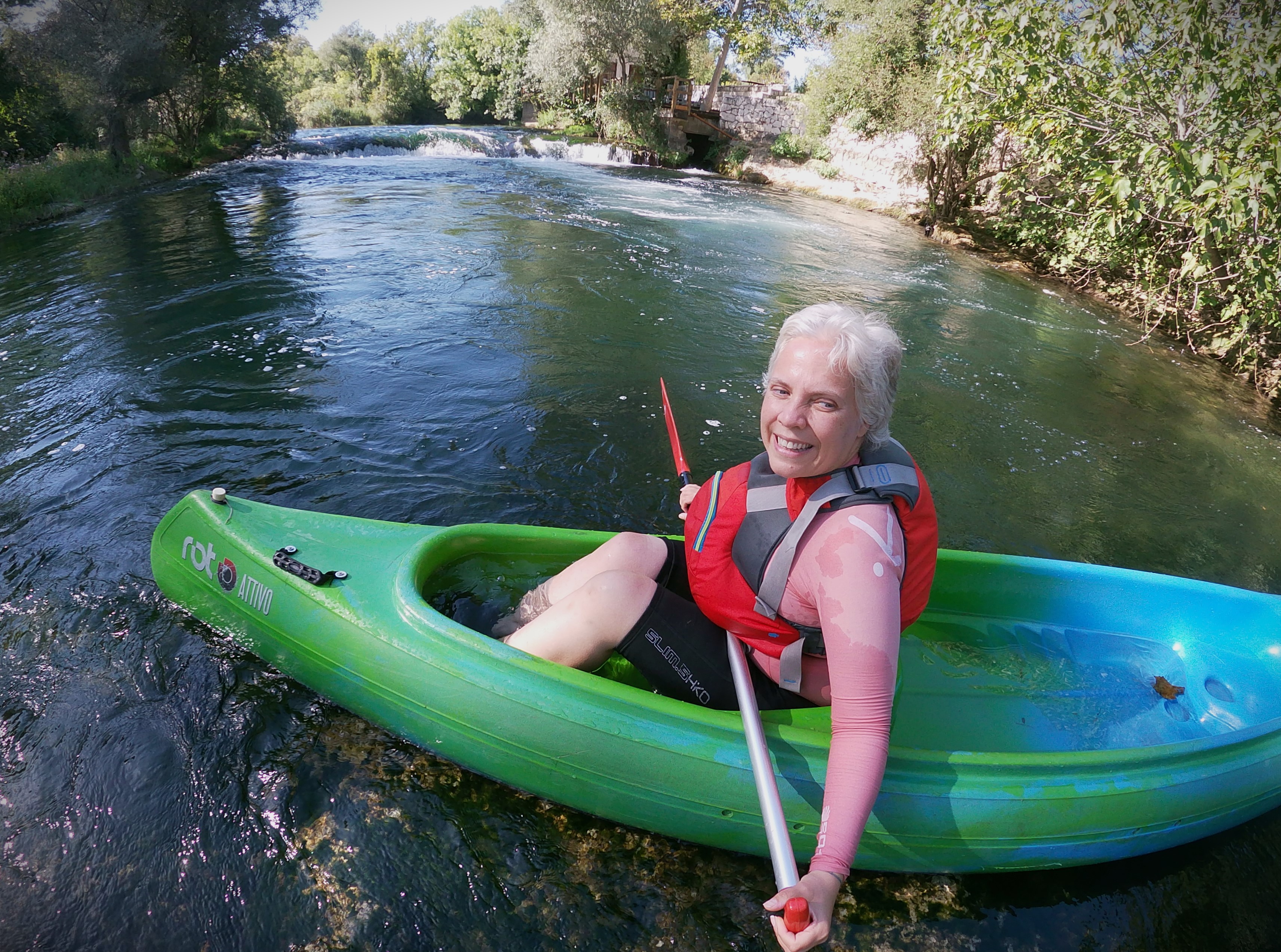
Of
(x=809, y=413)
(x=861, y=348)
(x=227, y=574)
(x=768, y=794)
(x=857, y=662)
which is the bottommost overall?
(x=227, y=574)

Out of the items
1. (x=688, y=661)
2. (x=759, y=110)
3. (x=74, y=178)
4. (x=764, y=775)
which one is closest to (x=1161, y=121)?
(x=688, y=661)

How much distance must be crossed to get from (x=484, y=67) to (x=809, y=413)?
35.1 meters

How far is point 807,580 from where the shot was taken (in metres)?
1.57

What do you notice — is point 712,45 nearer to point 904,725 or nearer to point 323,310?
point 323,310

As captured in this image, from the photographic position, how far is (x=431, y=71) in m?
35.8

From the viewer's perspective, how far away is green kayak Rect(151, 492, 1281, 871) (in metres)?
1.77

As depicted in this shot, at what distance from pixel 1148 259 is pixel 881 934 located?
7598 millimetres

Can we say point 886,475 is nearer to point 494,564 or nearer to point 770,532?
point 770,532

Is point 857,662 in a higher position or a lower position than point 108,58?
lower

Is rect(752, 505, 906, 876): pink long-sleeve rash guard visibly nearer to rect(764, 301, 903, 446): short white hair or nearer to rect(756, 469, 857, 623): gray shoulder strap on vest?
rect(756, 469, 857, 623): gray shoulder strap on vest

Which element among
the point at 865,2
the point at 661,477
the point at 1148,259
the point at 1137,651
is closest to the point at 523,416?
the point at 661,477

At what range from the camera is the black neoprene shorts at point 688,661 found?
72.9 inches

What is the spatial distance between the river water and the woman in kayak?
580 millimetres

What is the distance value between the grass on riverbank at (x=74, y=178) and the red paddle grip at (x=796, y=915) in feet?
37.4
